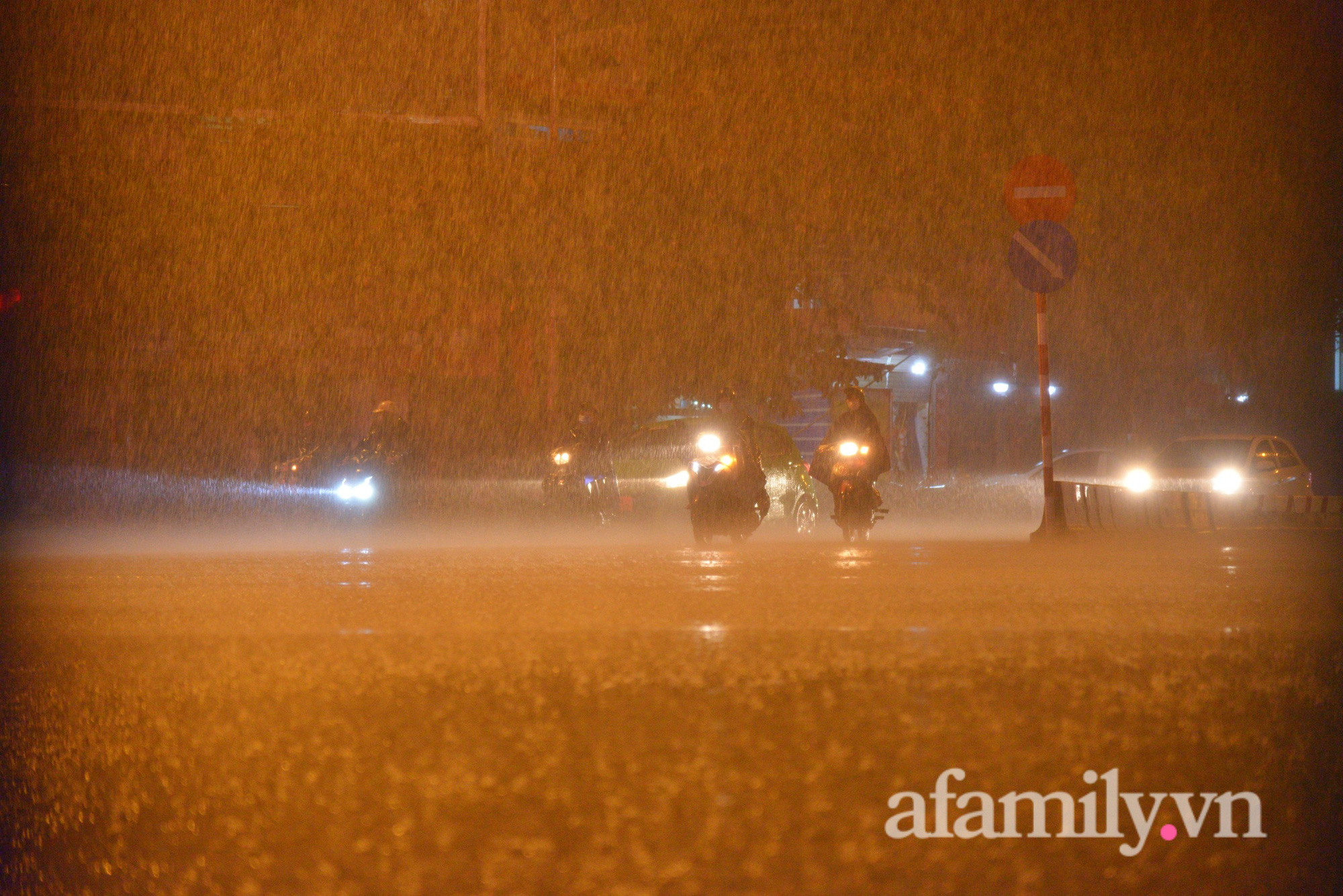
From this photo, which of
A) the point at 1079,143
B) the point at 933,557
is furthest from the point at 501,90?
the point at 933,557

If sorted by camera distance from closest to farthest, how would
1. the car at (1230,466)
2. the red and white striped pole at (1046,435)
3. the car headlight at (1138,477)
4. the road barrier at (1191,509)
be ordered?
the red and white striped pole at (1046,435) → the road barrier at (1191,509) → the car at (1230,466) → the car headlight at (1138,477)

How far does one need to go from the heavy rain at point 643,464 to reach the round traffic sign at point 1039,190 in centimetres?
4

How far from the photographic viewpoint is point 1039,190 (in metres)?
14.3

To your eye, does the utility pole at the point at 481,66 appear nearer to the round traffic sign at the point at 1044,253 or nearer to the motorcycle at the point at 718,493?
the motorcycle at the point at 718,493

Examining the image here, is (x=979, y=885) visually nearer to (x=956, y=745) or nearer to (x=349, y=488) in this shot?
(x=956, y=745)

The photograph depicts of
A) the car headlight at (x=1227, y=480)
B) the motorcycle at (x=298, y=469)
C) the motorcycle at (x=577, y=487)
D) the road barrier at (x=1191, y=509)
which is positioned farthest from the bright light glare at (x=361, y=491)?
the car headlight at (x=1227, y=480)

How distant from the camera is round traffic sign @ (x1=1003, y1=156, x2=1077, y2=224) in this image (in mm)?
14289

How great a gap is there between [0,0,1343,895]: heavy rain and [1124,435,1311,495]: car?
0.52 ft

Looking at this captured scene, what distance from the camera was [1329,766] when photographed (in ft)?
13.3

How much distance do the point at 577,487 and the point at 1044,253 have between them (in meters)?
5.80

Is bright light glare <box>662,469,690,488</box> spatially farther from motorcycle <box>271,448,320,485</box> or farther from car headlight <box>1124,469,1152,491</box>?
car headlight <box>1124,469,1152,491</box>

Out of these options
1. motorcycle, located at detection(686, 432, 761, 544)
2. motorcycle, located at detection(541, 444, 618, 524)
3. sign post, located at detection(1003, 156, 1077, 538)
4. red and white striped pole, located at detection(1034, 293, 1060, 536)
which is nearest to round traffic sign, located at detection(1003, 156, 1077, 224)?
sign post, located at detection(1003, 156, 1077, 538)

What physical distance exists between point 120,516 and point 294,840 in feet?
62.6

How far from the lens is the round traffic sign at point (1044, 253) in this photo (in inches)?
549
